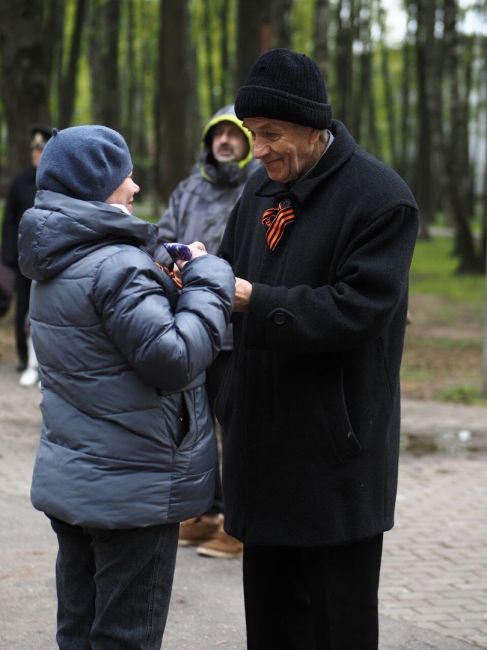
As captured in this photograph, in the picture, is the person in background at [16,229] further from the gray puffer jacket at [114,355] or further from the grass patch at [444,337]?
the gray puffer jacket at [114,355]

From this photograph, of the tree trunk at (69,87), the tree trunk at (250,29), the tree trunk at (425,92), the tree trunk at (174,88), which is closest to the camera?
the tree trunk at (250,29)

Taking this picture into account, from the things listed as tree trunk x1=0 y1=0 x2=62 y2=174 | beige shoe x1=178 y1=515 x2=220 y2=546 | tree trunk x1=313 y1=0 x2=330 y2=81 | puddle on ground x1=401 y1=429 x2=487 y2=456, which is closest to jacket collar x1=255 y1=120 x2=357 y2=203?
beige shoe x1=178 y1=515 x2=220 y2=546

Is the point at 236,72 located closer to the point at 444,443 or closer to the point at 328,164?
the point at 444,443

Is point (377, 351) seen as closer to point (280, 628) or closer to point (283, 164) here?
point (283, 164)

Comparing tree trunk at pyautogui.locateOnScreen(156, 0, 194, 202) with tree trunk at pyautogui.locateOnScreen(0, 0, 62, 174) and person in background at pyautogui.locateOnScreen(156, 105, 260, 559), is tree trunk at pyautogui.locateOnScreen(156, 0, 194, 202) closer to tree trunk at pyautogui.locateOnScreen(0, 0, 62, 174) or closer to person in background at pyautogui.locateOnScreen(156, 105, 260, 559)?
tree trunk at pyautogui.locateOnScreen(0, 0, 62, 174)

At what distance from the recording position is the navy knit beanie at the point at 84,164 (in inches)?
121

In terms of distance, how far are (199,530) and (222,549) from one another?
23 cm

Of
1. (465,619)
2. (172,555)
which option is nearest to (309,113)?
(172,555)

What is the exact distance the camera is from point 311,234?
330 cm

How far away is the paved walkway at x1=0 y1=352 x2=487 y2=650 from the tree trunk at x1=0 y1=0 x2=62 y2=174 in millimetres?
7268

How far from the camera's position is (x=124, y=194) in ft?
10.4

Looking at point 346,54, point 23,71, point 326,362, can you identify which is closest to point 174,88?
point 23,71

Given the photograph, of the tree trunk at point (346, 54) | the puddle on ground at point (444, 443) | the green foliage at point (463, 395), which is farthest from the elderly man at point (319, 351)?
the tree trunk at point (346, 54)

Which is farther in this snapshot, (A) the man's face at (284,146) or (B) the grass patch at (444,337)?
(B) the grass patch at (444,337)
